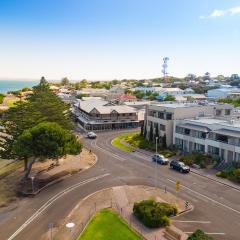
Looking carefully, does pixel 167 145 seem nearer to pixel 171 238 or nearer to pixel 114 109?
pixel 114 109

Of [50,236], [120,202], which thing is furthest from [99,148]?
[50,236]

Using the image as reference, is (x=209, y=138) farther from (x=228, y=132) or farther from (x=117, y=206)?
(x=117, y=206)

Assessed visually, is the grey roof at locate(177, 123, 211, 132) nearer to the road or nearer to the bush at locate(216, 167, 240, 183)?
the road

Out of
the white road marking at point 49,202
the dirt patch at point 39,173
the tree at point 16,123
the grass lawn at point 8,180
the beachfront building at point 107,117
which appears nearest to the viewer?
the white road marking at point 49,202

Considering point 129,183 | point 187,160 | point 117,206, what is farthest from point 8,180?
point 187,160

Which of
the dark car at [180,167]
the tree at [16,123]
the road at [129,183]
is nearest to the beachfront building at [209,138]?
the dark car at [180,167]

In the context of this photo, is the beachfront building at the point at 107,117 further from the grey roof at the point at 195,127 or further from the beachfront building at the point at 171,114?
the grey roof at the point at 195,127

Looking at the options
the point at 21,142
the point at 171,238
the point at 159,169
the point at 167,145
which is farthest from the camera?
the point at 167,145
